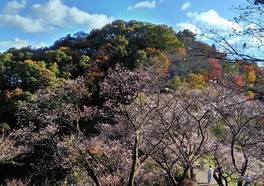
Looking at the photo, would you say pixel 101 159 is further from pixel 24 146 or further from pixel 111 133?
pixel 24 146

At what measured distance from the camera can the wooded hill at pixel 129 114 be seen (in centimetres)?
1089

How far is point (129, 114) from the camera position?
1483 centimetres

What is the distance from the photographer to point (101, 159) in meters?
12.9

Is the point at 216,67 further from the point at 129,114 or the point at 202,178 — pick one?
the point at 202,178

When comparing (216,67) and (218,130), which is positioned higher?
(216,67)

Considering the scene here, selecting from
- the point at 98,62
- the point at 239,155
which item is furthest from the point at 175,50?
the point at 239,155

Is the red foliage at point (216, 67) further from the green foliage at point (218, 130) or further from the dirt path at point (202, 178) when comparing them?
the dirt path at point (202, 178)

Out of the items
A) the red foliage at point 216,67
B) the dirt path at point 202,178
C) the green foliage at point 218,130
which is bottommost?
the dirt path at point 202,178

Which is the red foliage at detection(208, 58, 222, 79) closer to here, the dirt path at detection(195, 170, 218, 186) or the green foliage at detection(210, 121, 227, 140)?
the green foliage at detection(210, 121, 227, 140)

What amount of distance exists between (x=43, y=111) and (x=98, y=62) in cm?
1024

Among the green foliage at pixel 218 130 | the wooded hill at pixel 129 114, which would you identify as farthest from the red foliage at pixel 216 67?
the green foliage at pixel 218 130

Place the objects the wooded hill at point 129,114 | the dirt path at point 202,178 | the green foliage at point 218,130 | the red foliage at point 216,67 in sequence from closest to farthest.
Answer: the red foliage at point 216,67
the wooded hill at point 129,114
the dirt path at point 202,178
the green foliage at point 218,130

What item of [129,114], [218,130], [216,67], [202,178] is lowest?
[202,178]

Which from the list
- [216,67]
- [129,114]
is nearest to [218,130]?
[129,114]
